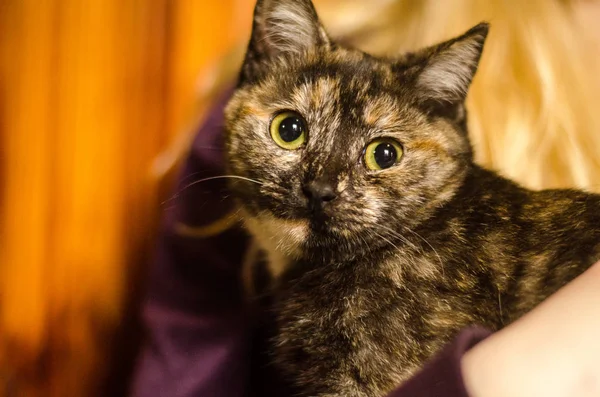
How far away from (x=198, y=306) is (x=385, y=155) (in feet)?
2.18

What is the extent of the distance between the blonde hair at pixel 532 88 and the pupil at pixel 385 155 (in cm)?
38

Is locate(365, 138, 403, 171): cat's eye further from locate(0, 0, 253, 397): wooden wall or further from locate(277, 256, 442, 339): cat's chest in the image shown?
locate(0, 0, 253, 397): wooden wall

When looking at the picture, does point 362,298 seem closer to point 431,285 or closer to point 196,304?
point 431,285

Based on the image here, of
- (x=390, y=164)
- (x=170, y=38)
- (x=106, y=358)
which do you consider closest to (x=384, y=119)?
(x=390, y=164)

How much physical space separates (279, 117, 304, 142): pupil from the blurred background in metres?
0.51

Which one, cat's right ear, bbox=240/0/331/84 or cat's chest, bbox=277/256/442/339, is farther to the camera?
cat's right ear, bbox=240/0/331/84

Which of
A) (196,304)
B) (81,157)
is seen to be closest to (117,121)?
(81,157)

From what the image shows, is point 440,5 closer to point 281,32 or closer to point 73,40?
point 281,32

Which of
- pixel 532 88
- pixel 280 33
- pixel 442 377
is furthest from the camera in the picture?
pixel 532 88

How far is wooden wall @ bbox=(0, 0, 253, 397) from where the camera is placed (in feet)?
4.16

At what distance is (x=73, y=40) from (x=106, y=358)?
833 mm

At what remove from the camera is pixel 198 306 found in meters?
1.23

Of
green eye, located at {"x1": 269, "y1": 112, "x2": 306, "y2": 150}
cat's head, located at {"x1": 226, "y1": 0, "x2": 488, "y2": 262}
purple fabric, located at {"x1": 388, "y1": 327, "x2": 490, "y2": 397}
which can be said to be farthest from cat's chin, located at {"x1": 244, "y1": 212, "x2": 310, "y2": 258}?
purple fabric, located at {"x1": 388, "y1": 327, "x2": 490, "y2": 397}

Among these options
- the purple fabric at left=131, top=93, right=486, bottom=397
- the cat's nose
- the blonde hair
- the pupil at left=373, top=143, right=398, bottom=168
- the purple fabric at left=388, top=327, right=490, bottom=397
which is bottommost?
the purple fabric at left=131, top=93, right=486, bottom=397
